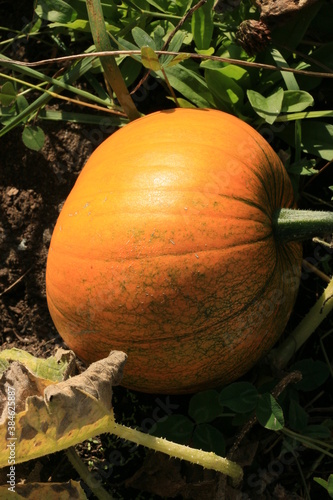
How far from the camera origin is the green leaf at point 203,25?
246 cm

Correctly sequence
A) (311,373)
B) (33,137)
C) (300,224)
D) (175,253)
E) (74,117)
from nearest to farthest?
(175,253), (300,224), (311,373), (33,137), (74,117)

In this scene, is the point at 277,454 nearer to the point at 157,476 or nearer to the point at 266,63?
the point at 157,476

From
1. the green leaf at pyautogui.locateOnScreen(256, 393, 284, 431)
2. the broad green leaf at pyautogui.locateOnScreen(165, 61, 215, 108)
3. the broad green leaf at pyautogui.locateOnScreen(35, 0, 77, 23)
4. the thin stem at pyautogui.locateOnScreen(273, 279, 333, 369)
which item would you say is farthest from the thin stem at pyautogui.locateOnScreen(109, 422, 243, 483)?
the broad green leaf at pyautogui.locateOnScreen(35, 0, 77, 23)

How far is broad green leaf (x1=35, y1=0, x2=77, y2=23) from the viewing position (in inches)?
101

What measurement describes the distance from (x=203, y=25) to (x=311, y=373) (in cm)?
143

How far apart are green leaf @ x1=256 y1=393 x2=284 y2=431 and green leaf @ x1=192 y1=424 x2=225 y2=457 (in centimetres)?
22

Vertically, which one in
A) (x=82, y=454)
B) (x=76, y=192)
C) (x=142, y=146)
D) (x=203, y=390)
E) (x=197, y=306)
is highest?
(x=142, y=146)

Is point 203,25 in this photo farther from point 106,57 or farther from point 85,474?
point 85,474

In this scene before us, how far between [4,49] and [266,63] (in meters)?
1.19

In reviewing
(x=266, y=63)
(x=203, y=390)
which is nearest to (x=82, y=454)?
(x=203, y=390)

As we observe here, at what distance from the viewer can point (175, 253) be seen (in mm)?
2010

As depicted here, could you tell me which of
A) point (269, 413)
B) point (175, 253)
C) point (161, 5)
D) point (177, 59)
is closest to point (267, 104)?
point (177, 59)

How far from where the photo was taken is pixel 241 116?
101 inches

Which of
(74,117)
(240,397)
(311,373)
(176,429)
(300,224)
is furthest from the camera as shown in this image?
(74,117)
